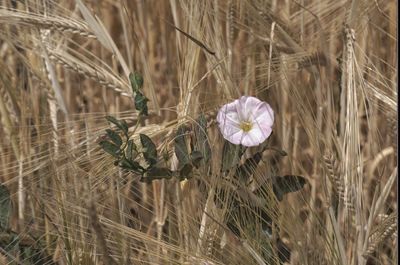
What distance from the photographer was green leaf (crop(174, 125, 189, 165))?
108 cm

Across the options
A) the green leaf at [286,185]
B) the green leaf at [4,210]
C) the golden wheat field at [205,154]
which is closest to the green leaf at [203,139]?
the golden wheat field at [205,154]

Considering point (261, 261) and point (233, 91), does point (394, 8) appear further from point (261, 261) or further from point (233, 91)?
point (261, 261)

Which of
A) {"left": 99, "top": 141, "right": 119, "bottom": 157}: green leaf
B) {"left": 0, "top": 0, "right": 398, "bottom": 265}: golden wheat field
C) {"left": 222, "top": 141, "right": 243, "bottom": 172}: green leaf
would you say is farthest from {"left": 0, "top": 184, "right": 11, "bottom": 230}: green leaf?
{"left": 222, "top": 141, "right": 243, "bottom": 172}: green leaf

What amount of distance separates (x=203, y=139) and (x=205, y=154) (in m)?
0.02

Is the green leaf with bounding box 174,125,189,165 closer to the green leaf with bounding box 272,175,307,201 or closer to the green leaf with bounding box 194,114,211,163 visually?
the green leaf with bounding box 194,114,211,163

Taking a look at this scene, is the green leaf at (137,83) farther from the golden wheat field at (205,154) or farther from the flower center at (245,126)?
the flower center at (245,126)

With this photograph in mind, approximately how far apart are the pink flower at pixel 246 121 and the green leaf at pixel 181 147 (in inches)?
1.8

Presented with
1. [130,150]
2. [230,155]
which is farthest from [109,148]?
[230,155]

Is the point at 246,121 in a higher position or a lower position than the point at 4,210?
higher

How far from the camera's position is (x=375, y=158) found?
154cm

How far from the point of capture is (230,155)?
3.56 feet

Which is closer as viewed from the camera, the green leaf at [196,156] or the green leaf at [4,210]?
the green leaf at [196,156]

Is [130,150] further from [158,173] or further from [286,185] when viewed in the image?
[286,185]

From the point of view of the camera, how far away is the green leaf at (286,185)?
114 centimetres
